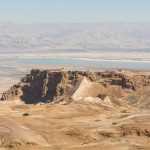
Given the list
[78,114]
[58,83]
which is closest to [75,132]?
[78,114]

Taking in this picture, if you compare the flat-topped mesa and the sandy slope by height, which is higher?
the flat-topped mesa

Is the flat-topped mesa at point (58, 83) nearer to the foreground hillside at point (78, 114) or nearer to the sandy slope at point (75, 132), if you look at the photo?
the foreground hillside at point (78, 114)

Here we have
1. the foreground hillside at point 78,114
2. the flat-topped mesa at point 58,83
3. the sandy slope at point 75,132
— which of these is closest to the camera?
the sandy slope at point 75,132

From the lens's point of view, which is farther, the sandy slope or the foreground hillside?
the foreground hillside

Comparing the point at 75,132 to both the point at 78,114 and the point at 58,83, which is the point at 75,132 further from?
the point at 58,83

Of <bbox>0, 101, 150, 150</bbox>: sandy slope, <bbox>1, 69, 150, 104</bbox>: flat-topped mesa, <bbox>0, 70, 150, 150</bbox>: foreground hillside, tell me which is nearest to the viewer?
<bbox>0, 101, 150, 150</bbox>: sandy slope

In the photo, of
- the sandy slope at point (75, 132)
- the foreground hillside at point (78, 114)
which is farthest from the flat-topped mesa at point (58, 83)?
the sandy slope at point (75, 132)

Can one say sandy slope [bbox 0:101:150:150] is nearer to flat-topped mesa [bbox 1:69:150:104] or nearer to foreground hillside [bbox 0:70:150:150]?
foreground hillside [bbox 0:70:150:150]

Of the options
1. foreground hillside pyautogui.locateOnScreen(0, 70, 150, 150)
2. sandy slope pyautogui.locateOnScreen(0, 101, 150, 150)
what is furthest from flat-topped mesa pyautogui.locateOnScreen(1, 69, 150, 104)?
sandy slope pyautogui.locateOnScreen(0, 101, 150, 150)

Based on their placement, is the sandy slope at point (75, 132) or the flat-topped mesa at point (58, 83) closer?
the sandy slope at point (75, 132)
